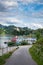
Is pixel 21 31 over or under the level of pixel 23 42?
over

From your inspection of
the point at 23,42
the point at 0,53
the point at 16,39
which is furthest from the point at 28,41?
the point at 0,53

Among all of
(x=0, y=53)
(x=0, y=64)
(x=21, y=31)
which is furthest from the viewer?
(x=21, y=31)

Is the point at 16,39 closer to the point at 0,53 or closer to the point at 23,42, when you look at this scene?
the point at 23,42

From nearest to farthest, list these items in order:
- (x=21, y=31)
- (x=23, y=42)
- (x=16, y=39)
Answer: (x=21, y=31) → (x=16, y=39) → (x=23, y=42)

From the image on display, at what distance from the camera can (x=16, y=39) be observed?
67.2 meters

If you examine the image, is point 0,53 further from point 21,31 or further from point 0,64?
point 21,31

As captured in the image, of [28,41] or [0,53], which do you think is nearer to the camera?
[0,53]

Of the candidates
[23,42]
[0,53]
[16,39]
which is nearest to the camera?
[0,53]

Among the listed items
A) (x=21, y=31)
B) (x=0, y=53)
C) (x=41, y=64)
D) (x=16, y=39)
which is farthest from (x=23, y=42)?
(x=41, y=64)

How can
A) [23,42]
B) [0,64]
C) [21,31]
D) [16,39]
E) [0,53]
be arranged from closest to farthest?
1. [0,64]
2. [0,53]
3. [21,31]
4. [16,39]
5. [23,42]

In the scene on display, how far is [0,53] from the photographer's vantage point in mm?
25047

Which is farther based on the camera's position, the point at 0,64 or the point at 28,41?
the point at 28,41

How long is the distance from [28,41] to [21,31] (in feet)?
142

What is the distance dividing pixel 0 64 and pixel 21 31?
24784 millimetres
